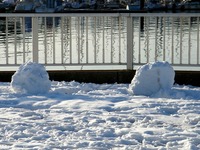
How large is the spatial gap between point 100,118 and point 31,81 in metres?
2.47

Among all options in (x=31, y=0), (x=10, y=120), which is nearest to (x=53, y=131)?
(x=10, y=120)

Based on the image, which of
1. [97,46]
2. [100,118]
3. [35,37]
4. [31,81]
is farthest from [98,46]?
[100,118]

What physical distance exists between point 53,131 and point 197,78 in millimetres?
4753

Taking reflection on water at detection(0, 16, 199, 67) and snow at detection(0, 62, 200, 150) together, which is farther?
reflection on water at detection(0, 16, 199, 67)

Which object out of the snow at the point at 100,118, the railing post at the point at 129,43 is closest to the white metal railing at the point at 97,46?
the railing post at the point at 129,43

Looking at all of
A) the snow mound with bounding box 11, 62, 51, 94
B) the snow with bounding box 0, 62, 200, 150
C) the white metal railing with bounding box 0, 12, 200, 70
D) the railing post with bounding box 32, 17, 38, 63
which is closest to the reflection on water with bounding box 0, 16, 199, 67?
the white metal railing with bounding box 0, 12, 200, 70

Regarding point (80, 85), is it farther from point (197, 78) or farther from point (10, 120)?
point (10, 120)

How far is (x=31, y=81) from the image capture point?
348 inches

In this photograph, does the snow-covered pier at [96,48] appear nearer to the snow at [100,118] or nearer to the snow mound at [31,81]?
the snow at [100,118]

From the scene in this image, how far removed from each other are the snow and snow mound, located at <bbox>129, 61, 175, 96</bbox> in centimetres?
2

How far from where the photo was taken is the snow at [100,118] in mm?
5457

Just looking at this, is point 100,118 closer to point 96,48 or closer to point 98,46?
point 96,48

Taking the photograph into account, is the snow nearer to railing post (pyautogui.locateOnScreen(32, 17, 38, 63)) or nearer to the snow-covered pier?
the snow-covered pier

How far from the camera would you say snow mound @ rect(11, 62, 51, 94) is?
8805 mm
